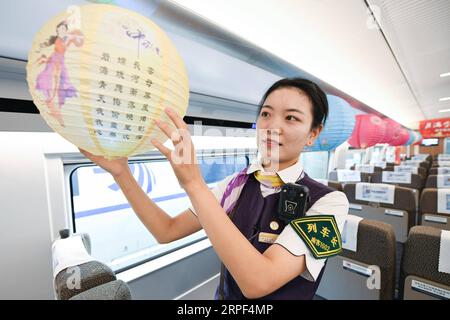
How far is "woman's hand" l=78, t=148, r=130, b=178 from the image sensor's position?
0.71 m

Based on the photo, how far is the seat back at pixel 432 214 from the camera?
6.57 ft

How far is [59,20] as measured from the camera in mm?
428

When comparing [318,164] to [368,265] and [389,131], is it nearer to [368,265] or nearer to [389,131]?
[389,131]

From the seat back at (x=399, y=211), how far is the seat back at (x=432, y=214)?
0.09 m

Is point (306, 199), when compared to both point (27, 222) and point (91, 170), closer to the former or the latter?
point (27, 222)

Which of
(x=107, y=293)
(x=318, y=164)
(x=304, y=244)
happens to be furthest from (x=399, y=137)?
(x=107, y=293)

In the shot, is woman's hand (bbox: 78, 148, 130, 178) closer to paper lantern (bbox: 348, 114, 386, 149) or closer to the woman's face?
the woman's face

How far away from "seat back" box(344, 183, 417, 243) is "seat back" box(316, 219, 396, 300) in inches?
47.5

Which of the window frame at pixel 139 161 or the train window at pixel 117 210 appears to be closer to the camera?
the window frame at pixel 139 161

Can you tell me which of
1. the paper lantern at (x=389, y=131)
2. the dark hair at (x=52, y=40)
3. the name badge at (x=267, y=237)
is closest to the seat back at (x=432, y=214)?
the paper lantern at (x=389, y=131)

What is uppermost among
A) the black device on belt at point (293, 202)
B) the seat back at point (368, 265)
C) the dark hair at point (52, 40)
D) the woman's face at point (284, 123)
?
the dark hair at point (52, 40)

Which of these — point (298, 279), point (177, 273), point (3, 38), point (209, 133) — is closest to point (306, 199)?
point (298, 279)

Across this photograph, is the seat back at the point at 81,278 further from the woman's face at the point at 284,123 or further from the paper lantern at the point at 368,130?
the paper lantern at the point at 368,130

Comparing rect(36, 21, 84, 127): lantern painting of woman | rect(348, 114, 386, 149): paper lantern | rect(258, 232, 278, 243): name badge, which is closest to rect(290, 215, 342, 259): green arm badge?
rect(258, 232, 278, 243): name badge
